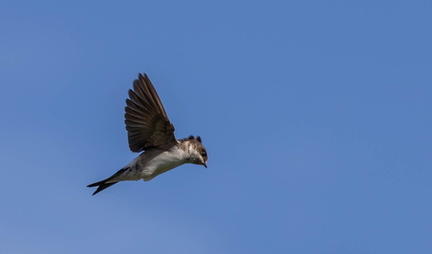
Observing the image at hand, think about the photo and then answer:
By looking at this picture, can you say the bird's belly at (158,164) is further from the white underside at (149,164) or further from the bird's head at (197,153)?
the bird's head at (197,153)

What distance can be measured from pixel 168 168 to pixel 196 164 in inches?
23.7

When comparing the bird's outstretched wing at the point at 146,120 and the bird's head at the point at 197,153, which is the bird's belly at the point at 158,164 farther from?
the bird's head at the point at 197,153

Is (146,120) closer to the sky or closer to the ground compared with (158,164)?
closer to the sky

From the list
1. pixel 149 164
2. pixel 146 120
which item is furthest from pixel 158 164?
pixel 146 120

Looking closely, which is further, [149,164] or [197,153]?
[197,153]

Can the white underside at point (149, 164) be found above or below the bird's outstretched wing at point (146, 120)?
below

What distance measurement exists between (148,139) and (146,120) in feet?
0.99

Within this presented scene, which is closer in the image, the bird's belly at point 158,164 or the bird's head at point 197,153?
the bird's belly at point 158,164

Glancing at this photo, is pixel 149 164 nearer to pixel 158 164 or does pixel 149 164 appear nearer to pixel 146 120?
pixel 158 164

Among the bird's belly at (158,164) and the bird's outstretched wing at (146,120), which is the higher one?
the bird's outstretched wing at (146,120)

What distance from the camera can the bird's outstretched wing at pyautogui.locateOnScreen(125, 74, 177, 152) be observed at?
131 feet

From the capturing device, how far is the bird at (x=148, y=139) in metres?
40.1

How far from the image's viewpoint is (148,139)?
40344mm

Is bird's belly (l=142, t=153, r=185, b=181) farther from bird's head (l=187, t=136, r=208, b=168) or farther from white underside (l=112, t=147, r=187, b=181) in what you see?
bird's head (l=187, t=136, r=208, b=168)
